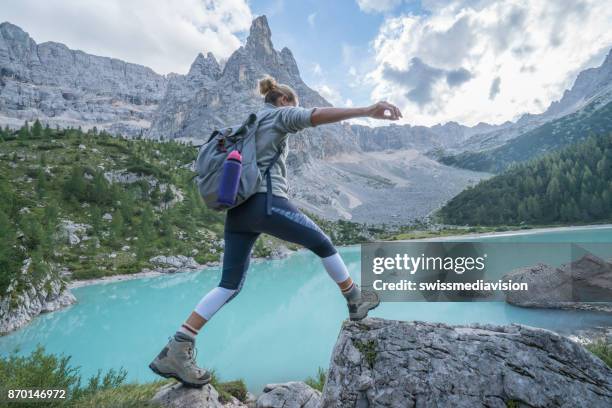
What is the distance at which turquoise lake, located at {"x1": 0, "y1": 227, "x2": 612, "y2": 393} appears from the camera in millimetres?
12758

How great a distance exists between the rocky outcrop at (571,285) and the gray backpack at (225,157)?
59.5ft

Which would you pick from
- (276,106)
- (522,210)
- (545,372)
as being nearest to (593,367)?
(545,372)

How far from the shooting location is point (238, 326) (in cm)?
1820

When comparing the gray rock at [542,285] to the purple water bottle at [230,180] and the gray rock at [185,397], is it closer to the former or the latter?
the gray rock at [185,397]

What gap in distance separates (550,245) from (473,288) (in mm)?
31928

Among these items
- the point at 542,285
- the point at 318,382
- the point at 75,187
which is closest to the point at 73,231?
the point at 75,187

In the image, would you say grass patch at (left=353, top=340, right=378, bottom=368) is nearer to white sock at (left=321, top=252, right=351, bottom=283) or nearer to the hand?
white sock at (left=321, top=252, right=351, bottom=283)

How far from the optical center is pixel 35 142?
71.8 meters

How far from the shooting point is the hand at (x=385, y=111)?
2717 mm

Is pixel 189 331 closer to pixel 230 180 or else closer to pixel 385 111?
pixel 230 180

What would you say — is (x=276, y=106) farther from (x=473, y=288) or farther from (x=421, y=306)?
(x=473, y=288)

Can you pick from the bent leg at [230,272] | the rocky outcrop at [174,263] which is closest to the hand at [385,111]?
the bent leg at [230,272]

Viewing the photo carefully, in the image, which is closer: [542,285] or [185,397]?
[185,397]

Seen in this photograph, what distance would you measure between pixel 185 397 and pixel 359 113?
3222 millimetres
